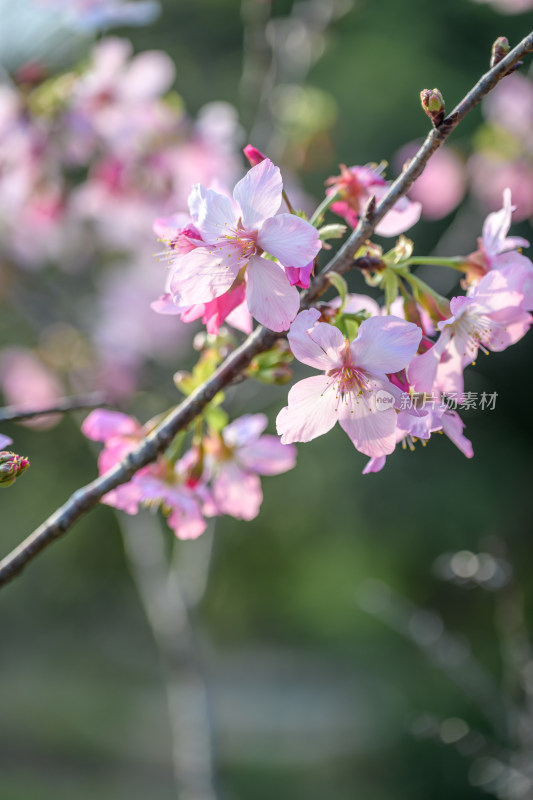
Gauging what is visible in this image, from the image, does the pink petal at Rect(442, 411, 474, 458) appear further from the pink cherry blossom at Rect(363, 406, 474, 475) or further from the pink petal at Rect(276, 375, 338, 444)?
the pink petal at Rect(276, 375, 338, 444)

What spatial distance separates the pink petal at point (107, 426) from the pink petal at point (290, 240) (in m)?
0.30

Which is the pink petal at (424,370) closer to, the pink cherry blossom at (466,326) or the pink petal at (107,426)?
the pink cherry blossom at (466,326)

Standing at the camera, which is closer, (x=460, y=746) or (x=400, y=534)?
(x=460, y=746)

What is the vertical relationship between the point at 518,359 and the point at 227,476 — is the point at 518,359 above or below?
above

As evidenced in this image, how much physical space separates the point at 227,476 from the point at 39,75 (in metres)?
1.15

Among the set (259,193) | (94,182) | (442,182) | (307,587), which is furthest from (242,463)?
(307,587)

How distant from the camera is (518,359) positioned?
614 cm

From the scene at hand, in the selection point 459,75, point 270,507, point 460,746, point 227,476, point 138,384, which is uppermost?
point 459,75

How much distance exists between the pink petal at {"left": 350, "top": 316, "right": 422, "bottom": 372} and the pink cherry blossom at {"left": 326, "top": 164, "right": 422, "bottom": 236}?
0.59ft

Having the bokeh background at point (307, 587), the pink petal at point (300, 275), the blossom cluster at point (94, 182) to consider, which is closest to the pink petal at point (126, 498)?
the pink petal at point (300, 275)

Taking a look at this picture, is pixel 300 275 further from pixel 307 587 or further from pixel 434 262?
pixel 307 587

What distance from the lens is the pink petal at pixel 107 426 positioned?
0.77 metres

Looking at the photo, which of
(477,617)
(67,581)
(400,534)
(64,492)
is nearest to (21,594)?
(67,581)

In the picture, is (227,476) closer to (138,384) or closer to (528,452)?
(138,384)
